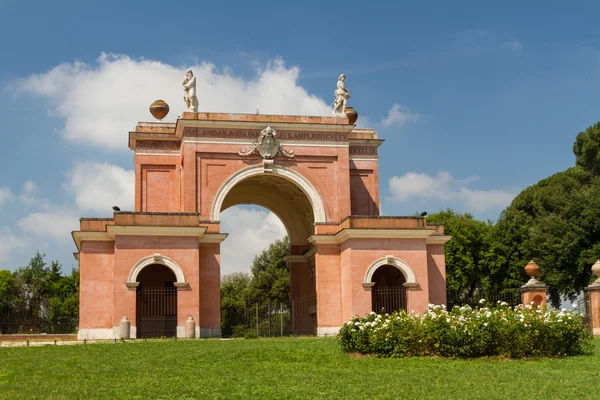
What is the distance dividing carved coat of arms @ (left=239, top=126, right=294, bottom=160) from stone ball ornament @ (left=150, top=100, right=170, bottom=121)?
232 inches

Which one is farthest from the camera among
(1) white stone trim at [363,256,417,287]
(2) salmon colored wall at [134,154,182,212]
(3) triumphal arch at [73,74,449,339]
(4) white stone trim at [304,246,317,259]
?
(4) white stone trim at [304,246,317,259]

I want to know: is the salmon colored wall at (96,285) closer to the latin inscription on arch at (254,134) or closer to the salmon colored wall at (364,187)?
the latin inscription on arch at (254,134)

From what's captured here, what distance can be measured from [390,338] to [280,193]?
74.6 ft

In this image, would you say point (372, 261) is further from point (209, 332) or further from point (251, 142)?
point (251, 142)

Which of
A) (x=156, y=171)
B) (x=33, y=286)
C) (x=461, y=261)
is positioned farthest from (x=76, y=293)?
(x=461, y=261)

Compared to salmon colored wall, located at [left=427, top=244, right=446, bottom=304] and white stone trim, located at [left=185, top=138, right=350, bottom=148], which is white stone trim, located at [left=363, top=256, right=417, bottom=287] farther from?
white stone trim, located at [left=185, top=138, right=350, bottom=148]

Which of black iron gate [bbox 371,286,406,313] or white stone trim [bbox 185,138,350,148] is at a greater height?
white stone trim [bbox 185,138,350,148]

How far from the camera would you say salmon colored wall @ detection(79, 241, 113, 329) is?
33.5m

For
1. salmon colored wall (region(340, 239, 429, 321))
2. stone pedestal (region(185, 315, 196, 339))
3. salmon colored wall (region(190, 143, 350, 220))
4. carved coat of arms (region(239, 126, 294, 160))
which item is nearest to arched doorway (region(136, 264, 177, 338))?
stone pedestal (region(185, 315, 196, 339))

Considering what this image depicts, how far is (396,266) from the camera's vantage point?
34.9 m

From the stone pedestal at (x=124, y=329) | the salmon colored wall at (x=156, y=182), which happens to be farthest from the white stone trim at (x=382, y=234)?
the stone pedestal at (x=124, y=329)

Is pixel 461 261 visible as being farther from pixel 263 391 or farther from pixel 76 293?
pixel 263 391

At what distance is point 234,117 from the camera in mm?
36375

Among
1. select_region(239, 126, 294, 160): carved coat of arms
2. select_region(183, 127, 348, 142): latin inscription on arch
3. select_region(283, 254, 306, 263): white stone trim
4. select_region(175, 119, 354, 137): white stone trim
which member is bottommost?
select_region(283, 254, 306, 263): white stone trim
